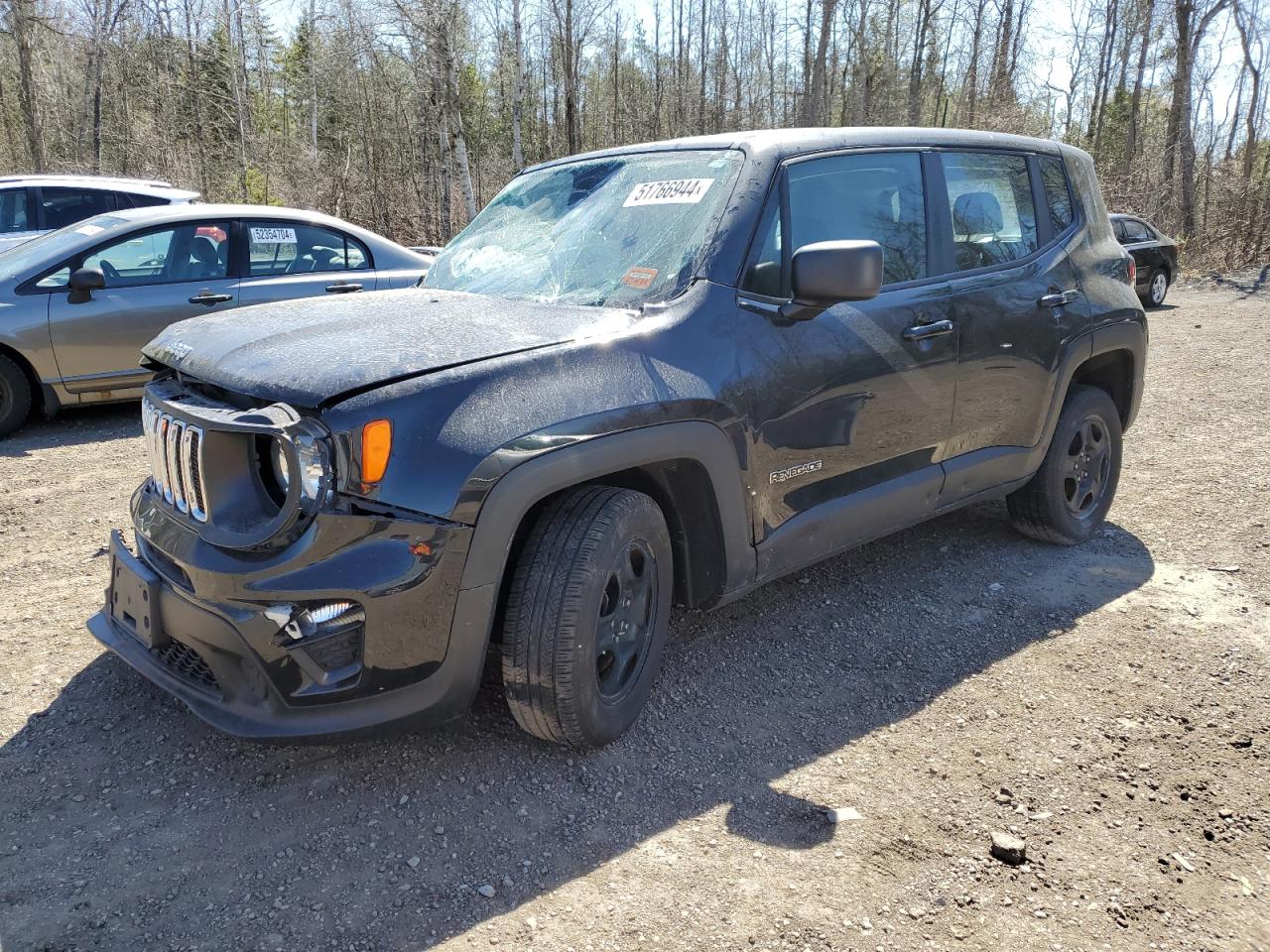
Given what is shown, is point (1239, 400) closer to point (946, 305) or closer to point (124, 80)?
point (946, 305)

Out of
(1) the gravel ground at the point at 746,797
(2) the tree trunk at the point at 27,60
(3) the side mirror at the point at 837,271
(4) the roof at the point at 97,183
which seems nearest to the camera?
(1) the gravel ground at the point at 746,797

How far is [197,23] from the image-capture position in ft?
98.9

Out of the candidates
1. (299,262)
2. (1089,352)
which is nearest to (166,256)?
(299,262)

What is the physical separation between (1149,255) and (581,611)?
1489 centimetres

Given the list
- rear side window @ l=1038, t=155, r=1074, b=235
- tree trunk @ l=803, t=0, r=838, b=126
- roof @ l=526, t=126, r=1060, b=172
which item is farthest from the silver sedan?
tree trunk @ l=803, t=0, r=838, b=126

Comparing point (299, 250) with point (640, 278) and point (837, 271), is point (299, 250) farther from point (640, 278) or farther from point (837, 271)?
point (837, 271)

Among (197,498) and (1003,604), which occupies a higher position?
(197,498)

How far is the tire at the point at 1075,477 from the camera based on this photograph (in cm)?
458

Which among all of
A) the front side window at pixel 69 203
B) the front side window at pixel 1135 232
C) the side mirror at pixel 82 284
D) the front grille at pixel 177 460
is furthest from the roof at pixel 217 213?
the front side window at pixel 1135 232

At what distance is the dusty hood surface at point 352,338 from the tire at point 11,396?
4317 millimetres

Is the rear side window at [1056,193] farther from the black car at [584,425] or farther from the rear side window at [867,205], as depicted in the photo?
the rear side window at [867,205]

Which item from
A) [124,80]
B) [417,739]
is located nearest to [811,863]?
[417,739]

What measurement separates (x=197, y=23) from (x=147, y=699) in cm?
3306

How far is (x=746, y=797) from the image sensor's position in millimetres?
2803
